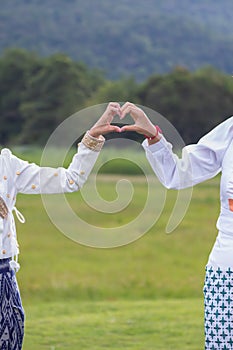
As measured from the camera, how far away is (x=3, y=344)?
12.3 feet

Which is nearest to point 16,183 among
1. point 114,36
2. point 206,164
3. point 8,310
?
point 8,310

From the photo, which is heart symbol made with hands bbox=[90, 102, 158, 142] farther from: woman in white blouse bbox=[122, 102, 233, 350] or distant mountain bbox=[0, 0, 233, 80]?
distant mountain bbox=[0, 0, 233, 80]

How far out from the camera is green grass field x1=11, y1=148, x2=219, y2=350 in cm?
684

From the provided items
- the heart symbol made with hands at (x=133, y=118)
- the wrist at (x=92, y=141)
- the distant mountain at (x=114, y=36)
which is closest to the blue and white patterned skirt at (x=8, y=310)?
the wrist at (x=92, y=141)

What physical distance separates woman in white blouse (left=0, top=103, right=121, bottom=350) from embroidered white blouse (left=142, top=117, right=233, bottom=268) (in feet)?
0.74

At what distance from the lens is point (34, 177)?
3.71m

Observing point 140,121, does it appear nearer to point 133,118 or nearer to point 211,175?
point 133,118

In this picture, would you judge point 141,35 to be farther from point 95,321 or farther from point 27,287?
point 95,321

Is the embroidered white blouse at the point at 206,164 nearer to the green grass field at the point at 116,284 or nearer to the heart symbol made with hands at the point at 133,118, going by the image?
→ the heart symbol made with hands at the point at 133,118

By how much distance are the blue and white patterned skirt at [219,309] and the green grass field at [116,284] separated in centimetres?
209

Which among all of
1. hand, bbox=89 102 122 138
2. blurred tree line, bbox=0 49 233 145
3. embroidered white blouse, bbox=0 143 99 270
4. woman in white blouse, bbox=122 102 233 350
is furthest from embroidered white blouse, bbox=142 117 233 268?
blurred tree line, bbox=0 49 233 145

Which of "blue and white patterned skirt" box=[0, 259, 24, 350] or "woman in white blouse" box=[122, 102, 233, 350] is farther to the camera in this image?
"blue and white patterned skirt" box=[0, 259, 24, 350]

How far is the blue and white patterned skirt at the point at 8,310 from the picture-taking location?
12.3 ft

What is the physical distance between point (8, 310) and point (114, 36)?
6634 centimetres
